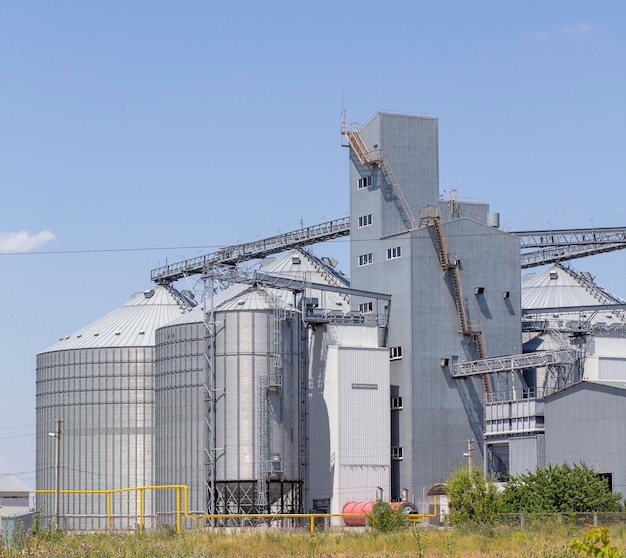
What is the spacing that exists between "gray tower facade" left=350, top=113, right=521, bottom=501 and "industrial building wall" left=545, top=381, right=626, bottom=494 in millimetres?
13607

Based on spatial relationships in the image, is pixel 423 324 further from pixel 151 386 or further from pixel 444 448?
pixel 151 386

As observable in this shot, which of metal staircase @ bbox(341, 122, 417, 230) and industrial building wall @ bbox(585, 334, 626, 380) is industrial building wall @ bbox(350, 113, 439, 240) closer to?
metal staircase @ bbox(341, 122, 417, 230)

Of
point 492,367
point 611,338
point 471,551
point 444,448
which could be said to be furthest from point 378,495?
point 471,551

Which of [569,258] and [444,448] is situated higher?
[569,258]

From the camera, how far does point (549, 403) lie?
86.5m

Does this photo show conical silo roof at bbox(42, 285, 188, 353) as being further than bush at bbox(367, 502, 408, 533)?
Yes

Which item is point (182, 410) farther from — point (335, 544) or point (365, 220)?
point (335, 544)

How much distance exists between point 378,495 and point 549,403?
1618 centimetres

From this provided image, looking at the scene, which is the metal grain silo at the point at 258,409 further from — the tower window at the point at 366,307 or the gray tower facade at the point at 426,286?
the gray tower facade at the point at 426,286

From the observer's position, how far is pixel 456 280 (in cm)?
10050

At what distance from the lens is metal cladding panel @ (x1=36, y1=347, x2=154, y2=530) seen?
362 ft

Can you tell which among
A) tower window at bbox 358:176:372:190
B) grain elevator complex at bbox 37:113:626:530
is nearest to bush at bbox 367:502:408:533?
grain elevator complex at bbox 37:113:626:530

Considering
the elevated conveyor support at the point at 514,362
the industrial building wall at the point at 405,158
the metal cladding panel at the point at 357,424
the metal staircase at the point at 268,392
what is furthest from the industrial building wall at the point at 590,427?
the industrial building wall at the point at 405,158

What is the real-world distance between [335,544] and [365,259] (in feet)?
165
